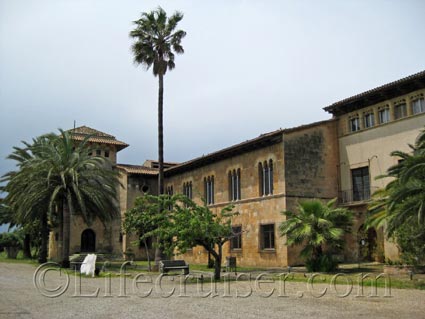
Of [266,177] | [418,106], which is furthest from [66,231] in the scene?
[418,106]

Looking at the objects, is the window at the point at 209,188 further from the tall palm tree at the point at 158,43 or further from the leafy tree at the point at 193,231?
the leafy tree at the point at 193,231

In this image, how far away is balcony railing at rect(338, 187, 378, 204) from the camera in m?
31.4

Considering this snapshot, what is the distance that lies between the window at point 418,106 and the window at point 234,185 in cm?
1248

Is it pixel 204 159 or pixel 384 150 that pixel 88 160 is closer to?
pixel 204 159

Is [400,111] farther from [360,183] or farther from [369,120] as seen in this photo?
[360,183]

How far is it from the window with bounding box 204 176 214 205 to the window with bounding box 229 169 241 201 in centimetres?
281

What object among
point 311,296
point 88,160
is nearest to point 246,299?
point 311,296

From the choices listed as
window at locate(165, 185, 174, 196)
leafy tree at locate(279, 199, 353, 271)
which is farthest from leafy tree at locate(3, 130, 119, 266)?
leafy tree at locate(279, 199, 353, 271)

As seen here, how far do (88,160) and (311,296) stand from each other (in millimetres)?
20559

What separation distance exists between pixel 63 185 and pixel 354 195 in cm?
1805

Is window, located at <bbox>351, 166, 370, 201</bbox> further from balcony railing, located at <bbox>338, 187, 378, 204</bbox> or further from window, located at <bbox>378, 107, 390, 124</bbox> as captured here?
→ window, located at <bbox>378, 107, 390, 124</bbox>

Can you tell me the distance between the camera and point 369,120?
1243 inches

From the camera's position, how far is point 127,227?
3123cm

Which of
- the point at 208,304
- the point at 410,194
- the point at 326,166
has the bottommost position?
the point at 208,304
